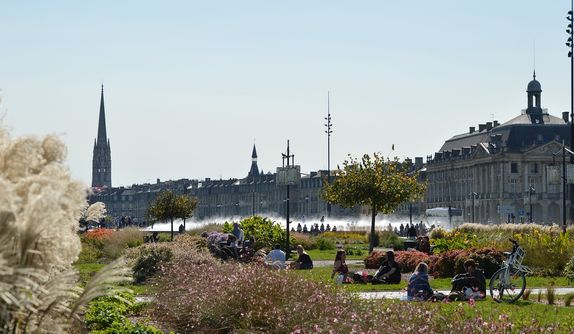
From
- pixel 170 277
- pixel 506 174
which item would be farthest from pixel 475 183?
pixel 170 277

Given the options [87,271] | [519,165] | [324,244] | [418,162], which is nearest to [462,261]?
[87,271]

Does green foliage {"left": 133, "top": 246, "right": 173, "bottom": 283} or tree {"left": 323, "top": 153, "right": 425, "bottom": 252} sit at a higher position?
tree {"left": 323, "top": 153, "right": 425, "bottom": 252}

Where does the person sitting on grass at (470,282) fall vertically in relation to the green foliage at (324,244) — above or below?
below

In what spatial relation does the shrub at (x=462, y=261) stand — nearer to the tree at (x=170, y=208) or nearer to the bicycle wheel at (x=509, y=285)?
the bicycle wheel at (x=509, y=285)

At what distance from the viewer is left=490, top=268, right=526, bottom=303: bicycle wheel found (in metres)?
18.8

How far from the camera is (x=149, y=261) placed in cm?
2573

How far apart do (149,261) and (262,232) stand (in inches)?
573

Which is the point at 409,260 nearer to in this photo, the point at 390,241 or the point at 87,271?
the point at 87,271

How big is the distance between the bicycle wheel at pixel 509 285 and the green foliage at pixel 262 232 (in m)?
19.2

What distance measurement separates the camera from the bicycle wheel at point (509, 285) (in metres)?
18.8

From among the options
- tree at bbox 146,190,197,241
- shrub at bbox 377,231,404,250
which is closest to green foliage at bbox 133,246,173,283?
shrub at bbox 377,231,404,250

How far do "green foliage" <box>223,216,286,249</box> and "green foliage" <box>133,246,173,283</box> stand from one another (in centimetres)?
1248

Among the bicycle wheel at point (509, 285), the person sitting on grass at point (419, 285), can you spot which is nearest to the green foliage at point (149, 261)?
the person sitting on grass at point (419, 285)

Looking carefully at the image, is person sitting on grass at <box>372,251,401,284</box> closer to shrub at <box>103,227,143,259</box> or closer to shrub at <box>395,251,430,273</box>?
shrub at <box>395,251,430,273</box>
